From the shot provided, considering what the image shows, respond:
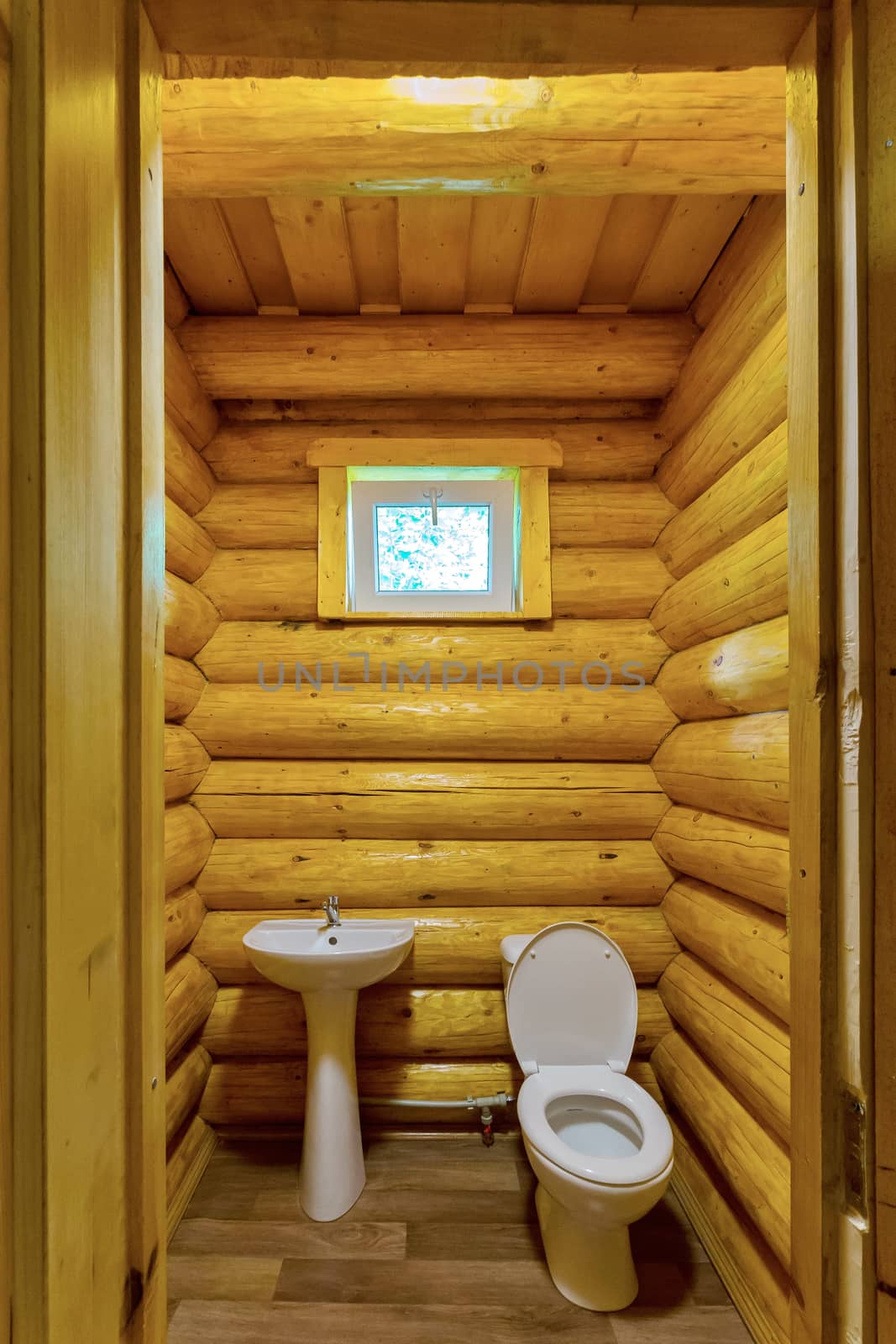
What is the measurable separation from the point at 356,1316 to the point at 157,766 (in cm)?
191

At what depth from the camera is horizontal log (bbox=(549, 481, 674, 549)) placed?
2.62 metres

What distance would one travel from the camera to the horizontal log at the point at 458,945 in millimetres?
2410

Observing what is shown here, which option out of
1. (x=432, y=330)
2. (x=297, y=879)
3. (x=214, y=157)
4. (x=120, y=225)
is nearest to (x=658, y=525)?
(x=432, y=330)

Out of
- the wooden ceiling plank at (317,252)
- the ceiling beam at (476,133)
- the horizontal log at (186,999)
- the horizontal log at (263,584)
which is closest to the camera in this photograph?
the ceiling beam at (476,133)

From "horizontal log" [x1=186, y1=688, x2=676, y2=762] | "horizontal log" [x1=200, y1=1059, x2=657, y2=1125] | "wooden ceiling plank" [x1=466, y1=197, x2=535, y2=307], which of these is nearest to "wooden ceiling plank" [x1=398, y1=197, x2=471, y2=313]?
"wooden ceiling plank" [x1=466, y1=197, x2=535, y2=307]

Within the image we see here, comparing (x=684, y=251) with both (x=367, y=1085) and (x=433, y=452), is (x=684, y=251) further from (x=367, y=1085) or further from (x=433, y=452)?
(x=367, y=1085)

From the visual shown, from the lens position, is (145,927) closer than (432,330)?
Yes

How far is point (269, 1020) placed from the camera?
7.87ft

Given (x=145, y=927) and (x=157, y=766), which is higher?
(x=157, y=766)

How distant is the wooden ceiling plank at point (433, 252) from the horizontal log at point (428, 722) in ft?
4.97

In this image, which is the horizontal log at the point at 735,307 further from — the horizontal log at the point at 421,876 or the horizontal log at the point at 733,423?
the horizontal log at the point at 421,876

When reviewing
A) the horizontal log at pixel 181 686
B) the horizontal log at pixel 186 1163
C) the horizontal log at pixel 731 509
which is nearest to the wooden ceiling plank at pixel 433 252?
the horizontal log at pixel 731 509

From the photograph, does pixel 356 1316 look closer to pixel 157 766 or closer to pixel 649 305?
pixel 157 766

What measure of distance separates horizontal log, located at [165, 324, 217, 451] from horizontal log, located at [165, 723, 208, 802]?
3.84 ft
